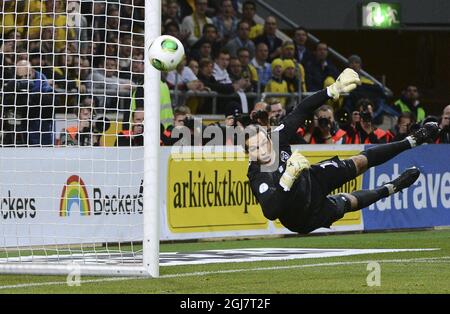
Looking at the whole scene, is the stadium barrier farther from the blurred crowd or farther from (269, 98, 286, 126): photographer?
(269, 98, 286, 126): photographer

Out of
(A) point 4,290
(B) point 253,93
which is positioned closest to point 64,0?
(B) point 253,93

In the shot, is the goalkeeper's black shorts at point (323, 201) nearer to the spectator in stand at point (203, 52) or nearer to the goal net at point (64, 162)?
the goal net at point (64, 162)

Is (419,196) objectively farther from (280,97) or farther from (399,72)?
(399,72)

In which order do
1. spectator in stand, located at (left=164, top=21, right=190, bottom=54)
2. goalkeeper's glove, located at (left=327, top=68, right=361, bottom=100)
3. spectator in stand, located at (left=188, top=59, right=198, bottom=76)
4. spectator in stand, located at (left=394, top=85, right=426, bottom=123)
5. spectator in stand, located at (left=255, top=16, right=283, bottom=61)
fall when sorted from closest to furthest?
goalkeeper's glove, located at (left=327, top=68, right=361, bottom=100) → spectator in stand, located at (left=188, top=59, right=198, bottom=76) → spectator in stand, located at (left=164, top=21, right=190, bottom=54) → spectator in stand, located at (left=394, top=85, right=426, bottom=123) → spectator in stand, located at (left=255, top=16, right=283, bottom=61)

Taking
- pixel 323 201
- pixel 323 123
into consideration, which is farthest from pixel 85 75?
pixel 323 201

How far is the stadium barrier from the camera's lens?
16.4 m

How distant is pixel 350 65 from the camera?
82.1 feet

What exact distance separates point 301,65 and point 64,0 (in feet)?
25.4

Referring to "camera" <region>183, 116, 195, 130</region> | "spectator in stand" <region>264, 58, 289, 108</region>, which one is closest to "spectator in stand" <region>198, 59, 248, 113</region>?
"spectator in stand" <region>264, 58, 289, 108</region>

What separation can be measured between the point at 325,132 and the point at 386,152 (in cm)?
693

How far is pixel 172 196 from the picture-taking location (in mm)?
17891

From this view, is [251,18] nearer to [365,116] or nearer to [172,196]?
[365,116]

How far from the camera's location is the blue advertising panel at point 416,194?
66.0ft

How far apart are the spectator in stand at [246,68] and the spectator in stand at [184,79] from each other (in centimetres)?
139
